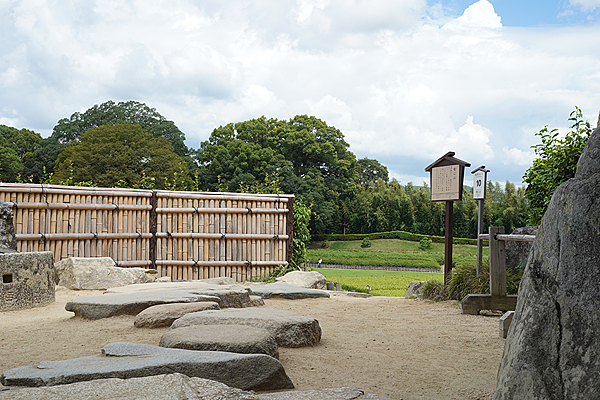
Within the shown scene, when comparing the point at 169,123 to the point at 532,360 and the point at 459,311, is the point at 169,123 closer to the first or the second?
the point at 459,311

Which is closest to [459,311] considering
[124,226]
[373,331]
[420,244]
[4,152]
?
[373,331]

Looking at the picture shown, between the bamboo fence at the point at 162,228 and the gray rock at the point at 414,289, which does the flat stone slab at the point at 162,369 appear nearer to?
the gray rock at the point at 414,289

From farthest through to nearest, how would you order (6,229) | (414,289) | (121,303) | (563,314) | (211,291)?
(414,289) < (6,229) < (211,291) < (121,303) < (563,314)

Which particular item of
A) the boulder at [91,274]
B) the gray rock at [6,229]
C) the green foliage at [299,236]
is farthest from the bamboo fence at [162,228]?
the gray rock at [6,229]

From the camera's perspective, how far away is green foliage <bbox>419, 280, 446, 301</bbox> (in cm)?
817

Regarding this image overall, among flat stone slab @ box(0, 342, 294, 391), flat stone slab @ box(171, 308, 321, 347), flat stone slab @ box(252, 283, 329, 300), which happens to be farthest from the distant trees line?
flat stone slab @ box(0, 342, 294, 391)

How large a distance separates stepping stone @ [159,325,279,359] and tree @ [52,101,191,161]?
36588mm

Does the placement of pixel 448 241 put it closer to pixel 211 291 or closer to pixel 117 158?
pixel 211 291

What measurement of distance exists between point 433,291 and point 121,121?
35226 millimetres

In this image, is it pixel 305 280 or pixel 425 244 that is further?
pixel 425 244

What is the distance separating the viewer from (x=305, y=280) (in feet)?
33.0

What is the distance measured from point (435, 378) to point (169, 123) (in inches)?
1564

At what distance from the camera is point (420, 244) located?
A: 23078 millimetres

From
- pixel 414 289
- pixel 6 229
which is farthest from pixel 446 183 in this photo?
pixel 6 229
